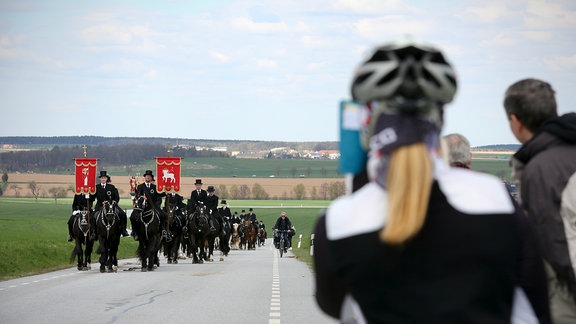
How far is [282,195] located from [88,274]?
159m

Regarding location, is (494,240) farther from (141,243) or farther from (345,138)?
(141,243)

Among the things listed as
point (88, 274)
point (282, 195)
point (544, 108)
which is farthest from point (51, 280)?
point (282, 195)

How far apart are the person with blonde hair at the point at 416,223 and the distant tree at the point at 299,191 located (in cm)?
17754

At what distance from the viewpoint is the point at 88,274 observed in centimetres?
2911

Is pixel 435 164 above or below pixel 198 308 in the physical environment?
above

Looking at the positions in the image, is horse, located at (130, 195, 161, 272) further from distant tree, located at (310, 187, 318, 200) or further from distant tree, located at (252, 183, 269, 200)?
distant tree, located at (310, 187, 318, 200)

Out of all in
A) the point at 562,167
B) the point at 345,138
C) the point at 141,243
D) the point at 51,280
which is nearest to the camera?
the point at 345,138

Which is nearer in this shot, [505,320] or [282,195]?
[505,320]

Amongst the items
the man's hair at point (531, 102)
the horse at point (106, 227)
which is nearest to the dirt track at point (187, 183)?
the horse at point (106, 227)

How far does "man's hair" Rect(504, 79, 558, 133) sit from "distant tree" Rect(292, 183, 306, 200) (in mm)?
175676

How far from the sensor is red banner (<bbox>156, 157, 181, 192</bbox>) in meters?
40.9

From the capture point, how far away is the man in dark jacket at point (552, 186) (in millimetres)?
5176

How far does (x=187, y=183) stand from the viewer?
172 m

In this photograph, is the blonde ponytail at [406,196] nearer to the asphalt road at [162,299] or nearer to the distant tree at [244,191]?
the asphalt road at [162,299]
